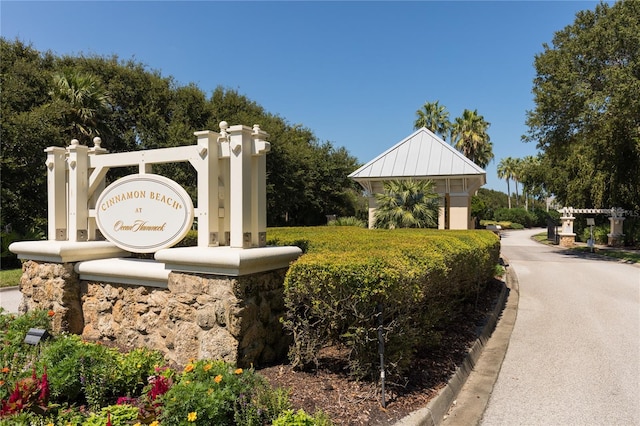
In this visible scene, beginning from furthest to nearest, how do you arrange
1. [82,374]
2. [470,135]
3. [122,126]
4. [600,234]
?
[470,135]
[600,234]
[122,126]
[82,374]

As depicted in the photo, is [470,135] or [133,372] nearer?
[133,372]

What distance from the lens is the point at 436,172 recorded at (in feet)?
52.9

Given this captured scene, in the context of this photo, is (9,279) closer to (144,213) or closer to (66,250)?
(66,250)

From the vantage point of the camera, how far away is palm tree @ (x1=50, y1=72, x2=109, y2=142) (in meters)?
16.2

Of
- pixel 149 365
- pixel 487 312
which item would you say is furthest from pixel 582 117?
pixel 149 365

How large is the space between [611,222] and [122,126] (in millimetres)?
29954

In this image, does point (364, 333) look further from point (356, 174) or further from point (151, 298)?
point (356, 174)

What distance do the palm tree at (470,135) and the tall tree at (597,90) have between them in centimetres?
1366

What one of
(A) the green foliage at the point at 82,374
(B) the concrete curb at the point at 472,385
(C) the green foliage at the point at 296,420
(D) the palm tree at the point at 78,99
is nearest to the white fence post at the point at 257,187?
(A) the green foliage at the point at 82,374

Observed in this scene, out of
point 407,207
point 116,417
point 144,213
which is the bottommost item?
point 116,417

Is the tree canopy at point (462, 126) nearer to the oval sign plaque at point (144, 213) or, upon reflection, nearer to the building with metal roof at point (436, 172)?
the building with metal roof at point (436, 172)

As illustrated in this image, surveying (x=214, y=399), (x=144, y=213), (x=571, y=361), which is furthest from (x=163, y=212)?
(x=571, y=361)

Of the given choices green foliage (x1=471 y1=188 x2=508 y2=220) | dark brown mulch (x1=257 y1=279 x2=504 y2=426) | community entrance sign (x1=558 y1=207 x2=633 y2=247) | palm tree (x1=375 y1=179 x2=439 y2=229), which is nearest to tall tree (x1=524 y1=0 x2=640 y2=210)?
community entrance sign (x1=558 y1=207 x2=633 y2=247)

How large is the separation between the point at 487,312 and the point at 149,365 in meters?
5.74
